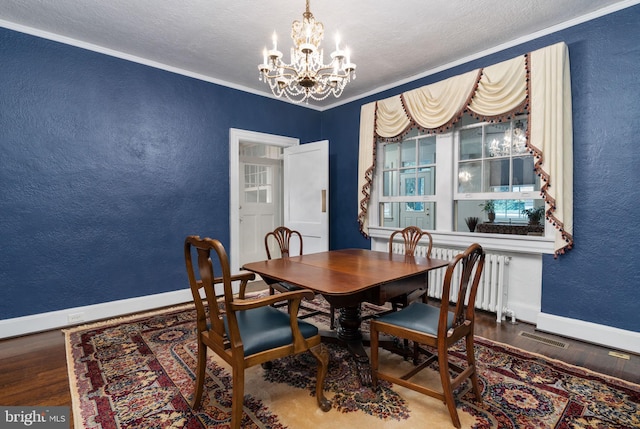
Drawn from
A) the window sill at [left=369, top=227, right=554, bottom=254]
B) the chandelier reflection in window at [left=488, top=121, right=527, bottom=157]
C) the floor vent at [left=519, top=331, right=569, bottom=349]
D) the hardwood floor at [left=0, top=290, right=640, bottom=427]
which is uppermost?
the chandelier reflection in window at [left=488, top=121, right=527, bottom=157]

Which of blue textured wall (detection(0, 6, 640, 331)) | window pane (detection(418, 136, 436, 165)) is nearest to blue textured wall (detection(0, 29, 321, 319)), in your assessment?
blue textured wall (detection(0, 6, 640, 331))

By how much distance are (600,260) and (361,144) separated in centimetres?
269

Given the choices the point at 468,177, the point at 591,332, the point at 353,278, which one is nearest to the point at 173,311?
the point at 353,278

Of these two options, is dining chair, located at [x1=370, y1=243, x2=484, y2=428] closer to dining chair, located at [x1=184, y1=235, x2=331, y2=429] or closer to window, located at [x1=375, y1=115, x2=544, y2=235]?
dining chair, located at [x1=184, y1=235, x2=331, y2=429]

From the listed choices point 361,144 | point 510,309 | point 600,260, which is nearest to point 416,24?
point 361,144

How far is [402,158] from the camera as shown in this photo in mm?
4105

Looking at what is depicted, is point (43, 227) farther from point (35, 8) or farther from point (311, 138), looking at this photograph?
point (311, 138)

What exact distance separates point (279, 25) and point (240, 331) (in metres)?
2.44

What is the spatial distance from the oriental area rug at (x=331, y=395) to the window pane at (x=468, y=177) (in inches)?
65.8

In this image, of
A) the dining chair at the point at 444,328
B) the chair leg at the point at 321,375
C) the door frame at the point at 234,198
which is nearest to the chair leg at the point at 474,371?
the dining chair at the point at 444,328

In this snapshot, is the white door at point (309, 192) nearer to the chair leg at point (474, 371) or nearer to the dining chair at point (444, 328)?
the dining chair at point (444, 328)

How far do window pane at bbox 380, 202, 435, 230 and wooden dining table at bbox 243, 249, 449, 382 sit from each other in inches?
66.4

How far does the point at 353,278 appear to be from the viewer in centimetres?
192

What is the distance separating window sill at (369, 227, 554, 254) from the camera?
282 cm
